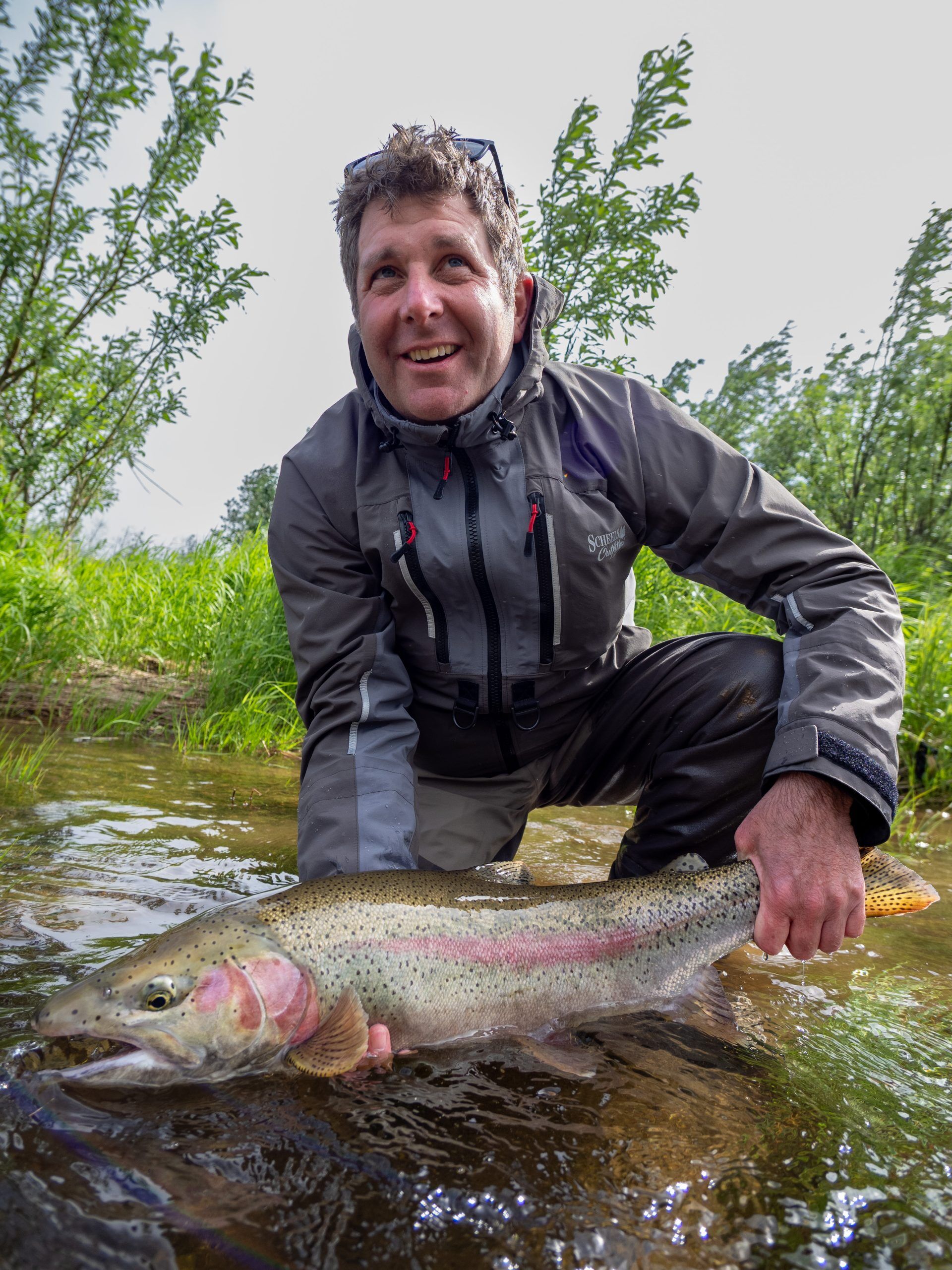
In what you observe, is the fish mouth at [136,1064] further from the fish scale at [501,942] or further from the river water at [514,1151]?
the fish scale at [501,942]

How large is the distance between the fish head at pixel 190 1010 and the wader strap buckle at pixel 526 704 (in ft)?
3.95

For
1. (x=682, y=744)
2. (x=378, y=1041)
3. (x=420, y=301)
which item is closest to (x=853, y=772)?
(x=682, y=744)

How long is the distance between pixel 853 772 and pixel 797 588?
2.13ft

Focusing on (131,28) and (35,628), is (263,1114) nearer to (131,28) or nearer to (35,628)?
(35,628)

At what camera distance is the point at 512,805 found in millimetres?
3135

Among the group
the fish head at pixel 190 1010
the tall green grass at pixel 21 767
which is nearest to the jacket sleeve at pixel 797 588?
the fish head at pixel 190 1010

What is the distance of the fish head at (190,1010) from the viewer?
65.1 inches

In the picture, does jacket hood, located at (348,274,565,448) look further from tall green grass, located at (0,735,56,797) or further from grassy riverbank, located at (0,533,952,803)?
grassy riverbank, located at (0,533,952,803)

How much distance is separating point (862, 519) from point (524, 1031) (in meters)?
13.1

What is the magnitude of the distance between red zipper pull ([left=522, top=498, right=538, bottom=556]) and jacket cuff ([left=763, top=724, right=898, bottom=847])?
964 millimetres

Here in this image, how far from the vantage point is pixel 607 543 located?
2787 millimetres

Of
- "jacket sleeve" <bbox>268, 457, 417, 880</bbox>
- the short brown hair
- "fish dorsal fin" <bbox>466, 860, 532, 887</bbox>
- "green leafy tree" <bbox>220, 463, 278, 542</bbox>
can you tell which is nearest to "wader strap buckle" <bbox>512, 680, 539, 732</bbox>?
"jacket sleeve" <bbox>268, 457, 417, 880</bbox>

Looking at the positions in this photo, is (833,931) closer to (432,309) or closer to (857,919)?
(857,919)

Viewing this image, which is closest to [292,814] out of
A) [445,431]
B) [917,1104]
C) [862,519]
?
[445,431]
